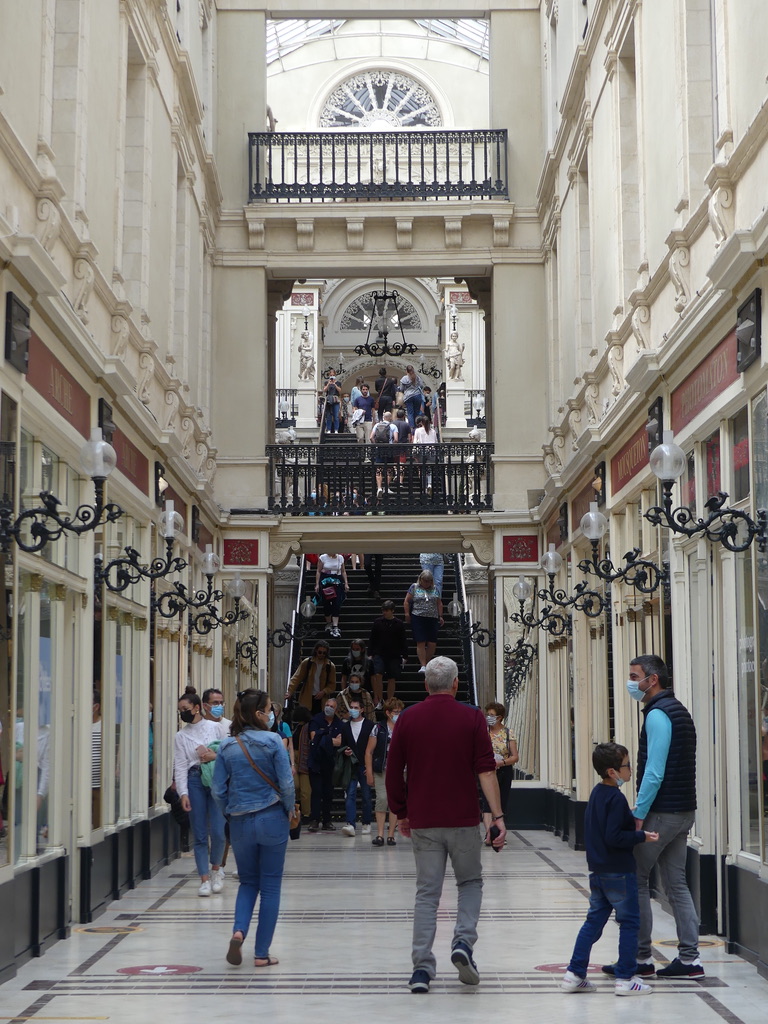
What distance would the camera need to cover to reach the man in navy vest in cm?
752

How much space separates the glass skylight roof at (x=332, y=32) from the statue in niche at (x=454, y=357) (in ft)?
27.0

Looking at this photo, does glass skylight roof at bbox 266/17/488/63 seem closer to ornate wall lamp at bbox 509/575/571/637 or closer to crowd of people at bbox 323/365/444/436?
crowd of people at bbox 323/365/444/436

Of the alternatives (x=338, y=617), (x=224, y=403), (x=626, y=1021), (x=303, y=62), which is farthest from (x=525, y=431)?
(x=303, y=62)

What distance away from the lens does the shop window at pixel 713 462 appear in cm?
933

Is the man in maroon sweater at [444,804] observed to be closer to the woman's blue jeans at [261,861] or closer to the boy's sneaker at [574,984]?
the boy's sneaker at [574,984]

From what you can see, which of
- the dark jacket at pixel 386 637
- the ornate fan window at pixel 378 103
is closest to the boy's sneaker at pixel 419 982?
the dark jacket at pixel 386 637

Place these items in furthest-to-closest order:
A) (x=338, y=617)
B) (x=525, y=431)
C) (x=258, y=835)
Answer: (x=338, y=617), (x=525, y=431), (x=258, y=835)

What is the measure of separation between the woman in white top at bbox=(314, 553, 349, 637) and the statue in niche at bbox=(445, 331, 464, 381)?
63.0 ft

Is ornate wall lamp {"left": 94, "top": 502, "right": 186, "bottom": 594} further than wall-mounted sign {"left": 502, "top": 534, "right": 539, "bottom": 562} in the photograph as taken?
No

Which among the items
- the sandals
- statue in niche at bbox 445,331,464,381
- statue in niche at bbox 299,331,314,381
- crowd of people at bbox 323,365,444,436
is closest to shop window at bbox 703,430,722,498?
the sandals

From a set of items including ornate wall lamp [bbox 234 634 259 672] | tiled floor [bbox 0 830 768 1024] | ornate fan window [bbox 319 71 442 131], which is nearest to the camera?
tiled floor [bbox 0 830 768 1024]

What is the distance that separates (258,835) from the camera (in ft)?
26.1

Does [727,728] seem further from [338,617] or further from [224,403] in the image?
[338,617]

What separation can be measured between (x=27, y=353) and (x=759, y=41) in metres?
4.36
